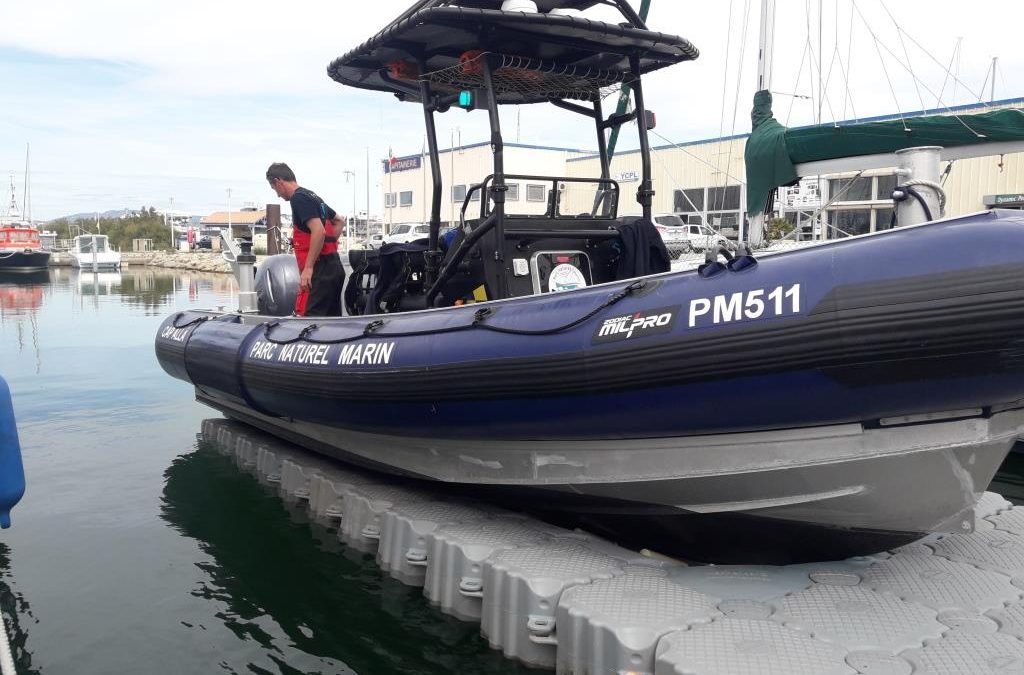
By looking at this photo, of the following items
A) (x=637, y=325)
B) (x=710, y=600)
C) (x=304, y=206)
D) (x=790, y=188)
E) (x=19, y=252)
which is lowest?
(x=710, y=600)

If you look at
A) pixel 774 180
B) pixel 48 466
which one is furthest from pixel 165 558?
pixel 774 180

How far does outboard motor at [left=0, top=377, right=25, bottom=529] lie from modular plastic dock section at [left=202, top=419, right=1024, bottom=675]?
169 centimetres

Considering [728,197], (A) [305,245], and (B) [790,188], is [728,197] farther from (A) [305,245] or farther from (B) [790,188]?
(A) [305,245]

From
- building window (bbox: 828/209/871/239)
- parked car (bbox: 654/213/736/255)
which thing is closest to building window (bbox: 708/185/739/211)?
parked car (bbox: 654/213/736/255)

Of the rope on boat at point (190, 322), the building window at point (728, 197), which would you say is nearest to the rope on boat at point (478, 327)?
the rope on boat at point (190, 322)

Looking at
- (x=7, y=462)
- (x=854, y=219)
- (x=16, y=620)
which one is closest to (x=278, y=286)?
(x=16, y=620)

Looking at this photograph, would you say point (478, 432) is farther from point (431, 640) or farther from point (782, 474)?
point (782, 474)

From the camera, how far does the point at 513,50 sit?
4.62 metres

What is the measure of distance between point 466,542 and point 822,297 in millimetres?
1908

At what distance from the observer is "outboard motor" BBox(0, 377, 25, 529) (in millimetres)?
3104

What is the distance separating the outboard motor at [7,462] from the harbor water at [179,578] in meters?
0.75

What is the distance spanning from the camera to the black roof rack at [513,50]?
168 inches

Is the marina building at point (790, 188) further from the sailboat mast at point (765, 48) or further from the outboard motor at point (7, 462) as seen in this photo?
the outboard motor at point (7, 462)

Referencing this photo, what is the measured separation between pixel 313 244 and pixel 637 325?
10.1 feet
